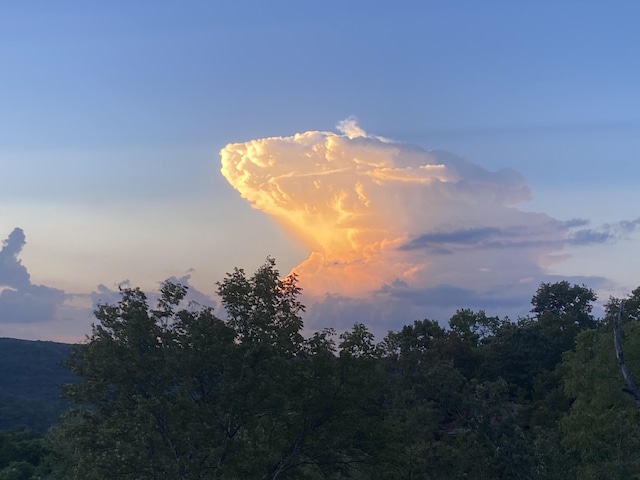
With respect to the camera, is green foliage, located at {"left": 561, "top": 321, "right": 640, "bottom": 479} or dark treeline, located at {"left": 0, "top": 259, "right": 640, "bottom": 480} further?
green foliage, located at {"left": 561, "top": 321, "right": 640, "bottom": 479}

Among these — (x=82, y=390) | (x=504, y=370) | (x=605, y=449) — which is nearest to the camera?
(x=82, y=390)

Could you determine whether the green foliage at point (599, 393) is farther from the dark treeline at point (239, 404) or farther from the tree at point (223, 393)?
the tree at point (223, 393)

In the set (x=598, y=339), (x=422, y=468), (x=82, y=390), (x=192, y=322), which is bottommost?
(x=422, y=468)

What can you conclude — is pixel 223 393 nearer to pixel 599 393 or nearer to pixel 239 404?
pixel 239 404

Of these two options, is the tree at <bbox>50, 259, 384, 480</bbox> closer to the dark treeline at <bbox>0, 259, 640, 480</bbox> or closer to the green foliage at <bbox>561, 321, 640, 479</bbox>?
the dark treeline at <bbox>0, 259, 640, 480</bbox>

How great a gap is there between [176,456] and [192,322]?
5.36 meters

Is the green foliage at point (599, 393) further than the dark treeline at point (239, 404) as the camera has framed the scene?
Yes

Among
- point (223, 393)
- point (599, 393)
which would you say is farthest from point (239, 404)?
point (599, 393)

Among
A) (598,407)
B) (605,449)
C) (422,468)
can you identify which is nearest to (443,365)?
(598,407)

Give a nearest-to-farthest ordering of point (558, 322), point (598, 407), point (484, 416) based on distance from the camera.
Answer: point (484, 416), point (598, 407), point (558, 322)

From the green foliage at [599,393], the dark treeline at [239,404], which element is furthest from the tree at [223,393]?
the green foliage at [599,393]

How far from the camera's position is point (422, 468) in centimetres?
3716

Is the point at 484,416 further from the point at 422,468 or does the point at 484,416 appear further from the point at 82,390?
the point at 82,390

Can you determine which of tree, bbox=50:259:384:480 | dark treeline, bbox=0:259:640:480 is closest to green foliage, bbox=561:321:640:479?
dark treeline, bbox=0:259:640:480
